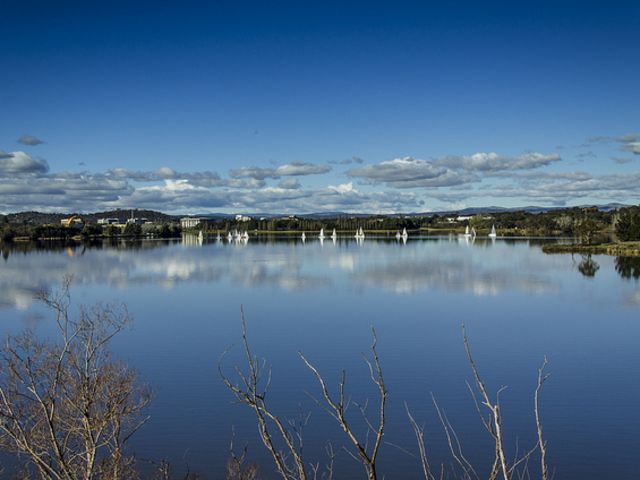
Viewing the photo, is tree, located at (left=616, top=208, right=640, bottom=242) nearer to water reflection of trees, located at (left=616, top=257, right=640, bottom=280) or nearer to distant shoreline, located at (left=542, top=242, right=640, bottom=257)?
distant shoreline, located at (left=542, top=242, right=640, bottom=257)

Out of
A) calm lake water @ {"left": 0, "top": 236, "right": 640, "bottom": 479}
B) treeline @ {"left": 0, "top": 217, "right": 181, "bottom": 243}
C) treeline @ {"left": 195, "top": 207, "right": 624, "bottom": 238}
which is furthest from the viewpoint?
treeline @ {"left": 0, "top": 217, "right": 181, "bottom": 243}

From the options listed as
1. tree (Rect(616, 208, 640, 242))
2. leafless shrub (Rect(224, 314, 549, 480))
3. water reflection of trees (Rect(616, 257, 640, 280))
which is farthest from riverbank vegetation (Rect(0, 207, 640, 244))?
leafless shrub (Rect(224, 314, 549, 480))

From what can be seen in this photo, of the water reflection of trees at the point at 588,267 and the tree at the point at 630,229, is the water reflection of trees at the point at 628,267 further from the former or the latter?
the tree at the point at 630,229

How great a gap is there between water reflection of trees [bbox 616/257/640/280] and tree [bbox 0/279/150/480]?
29.1 meters

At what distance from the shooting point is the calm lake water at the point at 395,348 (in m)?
9.40

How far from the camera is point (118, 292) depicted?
2753 cm

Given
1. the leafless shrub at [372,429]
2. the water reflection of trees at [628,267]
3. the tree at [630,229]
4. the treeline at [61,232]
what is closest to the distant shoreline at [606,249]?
the tree at [630,229]

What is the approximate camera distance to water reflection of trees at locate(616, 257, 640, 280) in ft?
107

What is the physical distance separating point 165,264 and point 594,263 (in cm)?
2967

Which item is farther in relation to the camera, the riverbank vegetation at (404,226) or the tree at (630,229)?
the riverbank vegetation at (404,226)

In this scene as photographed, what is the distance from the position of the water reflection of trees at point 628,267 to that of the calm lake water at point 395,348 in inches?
5.9

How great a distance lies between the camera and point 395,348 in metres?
15.4

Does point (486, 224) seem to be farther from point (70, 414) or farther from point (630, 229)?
point (70, 414)

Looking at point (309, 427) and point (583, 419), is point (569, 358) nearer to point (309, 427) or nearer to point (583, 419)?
point (583, 419)
